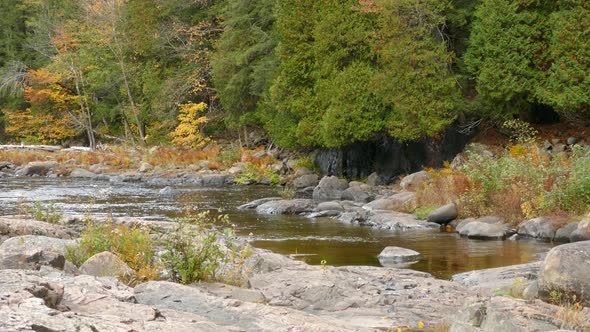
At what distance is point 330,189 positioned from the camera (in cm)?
2812

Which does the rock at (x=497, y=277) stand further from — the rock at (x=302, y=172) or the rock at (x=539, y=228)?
the rock at (x=302, y=172)

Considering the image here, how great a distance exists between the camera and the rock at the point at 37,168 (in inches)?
1590

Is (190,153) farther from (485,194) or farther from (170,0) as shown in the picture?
(485,194)

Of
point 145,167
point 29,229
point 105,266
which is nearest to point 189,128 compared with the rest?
point 145,167

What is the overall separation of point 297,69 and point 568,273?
24.9 m

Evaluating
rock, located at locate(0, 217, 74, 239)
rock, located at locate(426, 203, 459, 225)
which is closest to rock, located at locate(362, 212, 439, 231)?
rock, located at locate(426, 203, 459, 225)

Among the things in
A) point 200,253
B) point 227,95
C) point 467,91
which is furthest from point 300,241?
point 227,95

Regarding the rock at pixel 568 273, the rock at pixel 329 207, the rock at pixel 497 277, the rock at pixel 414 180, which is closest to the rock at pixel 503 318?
the rock at pixel 568 273

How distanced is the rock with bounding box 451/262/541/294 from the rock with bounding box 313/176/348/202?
50.5 ft

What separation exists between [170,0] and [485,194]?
95.5ft

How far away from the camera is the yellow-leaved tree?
140ft

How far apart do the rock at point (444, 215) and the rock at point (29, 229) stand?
31.2 feet

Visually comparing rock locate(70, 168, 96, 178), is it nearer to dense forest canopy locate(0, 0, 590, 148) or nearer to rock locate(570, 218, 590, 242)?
dense forest canopy locate(0, 0, 590, 148)

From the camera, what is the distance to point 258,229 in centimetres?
1877
